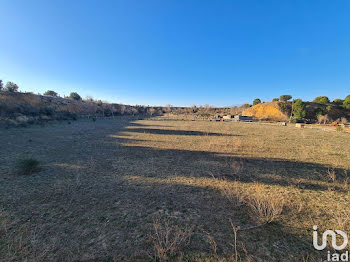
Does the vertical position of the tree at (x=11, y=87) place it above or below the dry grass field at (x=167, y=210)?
above

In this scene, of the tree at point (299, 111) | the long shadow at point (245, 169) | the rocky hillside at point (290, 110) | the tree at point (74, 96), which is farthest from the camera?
the tree at point (74, 96)

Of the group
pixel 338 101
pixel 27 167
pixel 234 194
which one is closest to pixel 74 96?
pixel 27 167

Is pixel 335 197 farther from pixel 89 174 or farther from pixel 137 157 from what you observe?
pixel 89 174

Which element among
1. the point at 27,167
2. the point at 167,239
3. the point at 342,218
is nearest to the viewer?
the point at 167,239

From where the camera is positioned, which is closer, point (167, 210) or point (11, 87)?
point (167, 210)

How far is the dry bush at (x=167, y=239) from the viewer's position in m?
2.24

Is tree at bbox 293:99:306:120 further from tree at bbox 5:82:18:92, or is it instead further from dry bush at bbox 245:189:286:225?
tree at bbox 5:82:18:92

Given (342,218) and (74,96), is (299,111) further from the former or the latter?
(74,96)

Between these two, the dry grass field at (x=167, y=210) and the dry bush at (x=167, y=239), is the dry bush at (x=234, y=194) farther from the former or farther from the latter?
the dry bush at (x=167, y=239)

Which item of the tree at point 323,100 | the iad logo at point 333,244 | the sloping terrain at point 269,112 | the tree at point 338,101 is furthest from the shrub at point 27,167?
the tree at point 338,101

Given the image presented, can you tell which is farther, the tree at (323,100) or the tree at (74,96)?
the tree at (74,96)

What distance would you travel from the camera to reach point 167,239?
2330 mm

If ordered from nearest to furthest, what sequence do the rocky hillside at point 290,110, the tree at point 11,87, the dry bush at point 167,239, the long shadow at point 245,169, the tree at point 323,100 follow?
the dry bush at point 167,239, the long shadow at point 245,169, the tree at point 11,87, the rocky hillside at point 290,110, the tree at point 323,100

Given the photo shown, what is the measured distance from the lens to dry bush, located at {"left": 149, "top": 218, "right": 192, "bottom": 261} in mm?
2242
